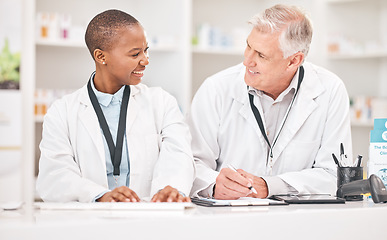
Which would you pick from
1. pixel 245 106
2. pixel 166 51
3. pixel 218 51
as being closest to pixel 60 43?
pixel 166 51

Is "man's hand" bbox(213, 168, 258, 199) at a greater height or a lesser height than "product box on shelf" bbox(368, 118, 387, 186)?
lesser

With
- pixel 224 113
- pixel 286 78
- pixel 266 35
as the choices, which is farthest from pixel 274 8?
pixel 224 113

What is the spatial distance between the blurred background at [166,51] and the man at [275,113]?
1476 millimetres

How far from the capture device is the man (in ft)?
7.24

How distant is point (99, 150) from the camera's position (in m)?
1.82

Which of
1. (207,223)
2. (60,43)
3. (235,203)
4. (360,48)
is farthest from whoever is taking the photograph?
(360,48)

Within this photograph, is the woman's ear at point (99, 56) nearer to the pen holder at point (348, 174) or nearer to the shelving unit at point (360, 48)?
the pen holder at point (348, 174)

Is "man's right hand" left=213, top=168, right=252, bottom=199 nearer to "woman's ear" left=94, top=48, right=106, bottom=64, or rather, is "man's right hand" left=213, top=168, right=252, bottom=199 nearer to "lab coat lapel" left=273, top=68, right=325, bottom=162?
"lab coat lapel" left=273, top=68, right=325, bottom=162

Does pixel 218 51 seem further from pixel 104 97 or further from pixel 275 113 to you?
pixel 104 97

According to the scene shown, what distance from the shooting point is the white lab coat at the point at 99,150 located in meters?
1.77

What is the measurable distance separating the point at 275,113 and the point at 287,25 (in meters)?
0.38

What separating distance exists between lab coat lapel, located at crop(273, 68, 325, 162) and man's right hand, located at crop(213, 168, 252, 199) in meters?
0.38

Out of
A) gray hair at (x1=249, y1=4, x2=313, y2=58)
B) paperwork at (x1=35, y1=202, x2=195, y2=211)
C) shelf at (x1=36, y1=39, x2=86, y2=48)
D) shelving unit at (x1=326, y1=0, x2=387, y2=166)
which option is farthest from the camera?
shelving unit at (x1=326, y1=0, x2=387, y2=166)

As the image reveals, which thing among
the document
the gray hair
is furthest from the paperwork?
the gray hair
